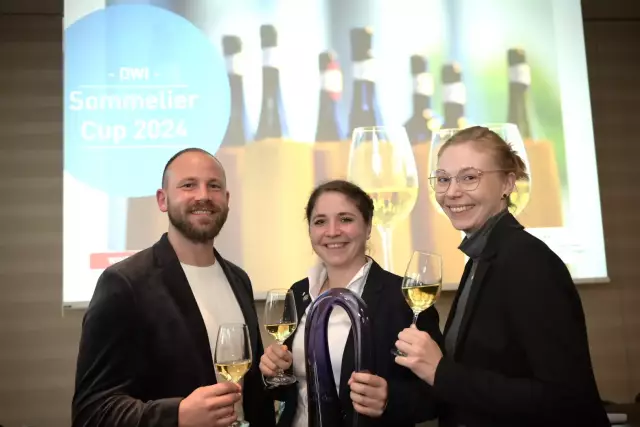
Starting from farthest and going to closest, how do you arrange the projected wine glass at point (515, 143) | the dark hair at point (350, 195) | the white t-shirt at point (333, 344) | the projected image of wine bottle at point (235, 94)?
the projected image of wine bottle at point (235, 94)
the projected wine glass at point (515, 143)
the dark hair at point (350, 195)
the white t-shirt at point (333, 344)

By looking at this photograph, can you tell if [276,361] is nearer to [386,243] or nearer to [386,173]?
[386,173]

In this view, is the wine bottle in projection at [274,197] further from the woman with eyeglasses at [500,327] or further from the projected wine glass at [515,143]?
the woman with eyeglasses at [500,327]

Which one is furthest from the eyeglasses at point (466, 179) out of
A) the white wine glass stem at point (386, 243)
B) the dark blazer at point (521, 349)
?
the white wine glass stem at point (386, 243)

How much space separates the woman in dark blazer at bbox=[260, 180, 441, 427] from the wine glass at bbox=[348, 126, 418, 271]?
25.5 inches

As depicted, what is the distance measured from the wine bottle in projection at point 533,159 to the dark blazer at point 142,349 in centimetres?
192

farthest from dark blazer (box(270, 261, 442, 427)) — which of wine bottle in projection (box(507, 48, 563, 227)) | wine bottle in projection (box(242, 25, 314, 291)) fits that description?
wine bottle in projection (box(507, 48, 563, 227))

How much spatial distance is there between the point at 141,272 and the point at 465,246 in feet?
2.95

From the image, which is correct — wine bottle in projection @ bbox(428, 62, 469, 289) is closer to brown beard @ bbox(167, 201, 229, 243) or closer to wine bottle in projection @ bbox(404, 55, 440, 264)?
wine bottle in projection @ bbox(404, 55, 440, 264)

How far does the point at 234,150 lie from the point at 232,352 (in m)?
1.75

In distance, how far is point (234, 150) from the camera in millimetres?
2742

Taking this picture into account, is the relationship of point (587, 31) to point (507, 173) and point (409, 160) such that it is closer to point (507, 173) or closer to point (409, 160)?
point (409, 160)

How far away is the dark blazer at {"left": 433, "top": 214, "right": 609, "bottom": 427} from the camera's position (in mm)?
1051

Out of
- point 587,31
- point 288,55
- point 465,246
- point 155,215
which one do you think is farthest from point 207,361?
point 587,31

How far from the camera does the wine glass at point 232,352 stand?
3.70 ft
